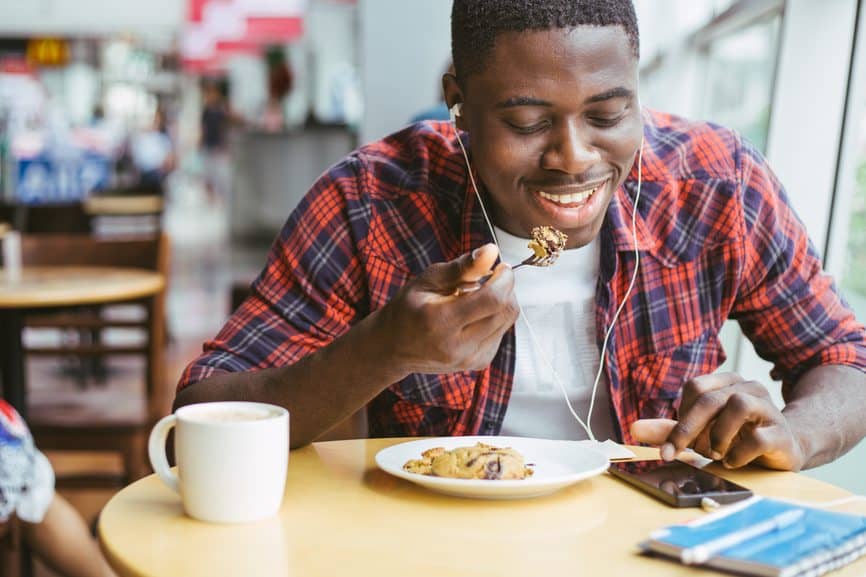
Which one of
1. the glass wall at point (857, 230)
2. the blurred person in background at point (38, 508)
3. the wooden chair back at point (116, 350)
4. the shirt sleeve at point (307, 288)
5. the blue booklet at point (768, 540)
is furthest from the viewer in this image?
the wooden chair back at point (116, 350)

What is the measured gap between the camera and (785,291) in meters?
1.58

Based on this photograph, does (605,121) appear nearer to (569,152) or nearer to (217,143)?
(569,152)

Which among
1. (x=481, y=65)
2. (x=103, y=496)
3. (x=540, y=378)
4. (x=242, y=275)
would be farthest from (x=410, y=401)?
(x=242, y=275)

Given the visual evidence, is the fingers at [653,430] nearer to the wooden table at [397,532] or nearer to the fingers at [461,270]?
the wooden table at [397,532]

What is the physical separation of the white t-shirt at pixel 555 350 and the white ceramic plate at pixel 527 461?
27 centimetres

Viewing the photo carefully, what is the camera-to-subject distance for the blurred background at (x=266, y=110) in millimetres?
2463

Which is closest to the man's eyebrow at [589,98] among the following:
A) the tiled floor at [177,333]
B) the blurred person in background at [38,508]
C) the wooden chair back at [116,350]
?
the blurred person in background at [38,508]

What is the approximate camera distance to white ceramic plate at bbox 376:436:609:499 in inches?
40.5

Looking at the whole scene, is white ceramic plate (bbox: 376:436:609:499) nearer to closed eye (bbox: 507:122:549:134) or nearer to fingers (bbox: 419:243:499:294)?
fingers (bbox: 419:243:499:294)

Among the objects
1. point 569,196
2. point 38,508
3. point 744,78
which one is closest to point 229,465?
point 569,196

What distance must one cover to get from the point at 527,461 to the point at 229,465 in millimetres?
374

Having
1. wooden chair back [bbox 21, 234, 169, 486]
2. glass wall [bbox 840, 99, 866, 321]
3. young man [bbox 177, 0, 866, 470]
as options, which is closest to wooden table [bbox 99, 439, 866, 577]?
young man [bbox 177, 0, 866, 470]

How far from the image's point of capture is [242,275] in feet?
28.4

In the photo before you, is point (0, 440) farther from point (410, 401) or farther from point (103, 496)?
point (103, 496)
